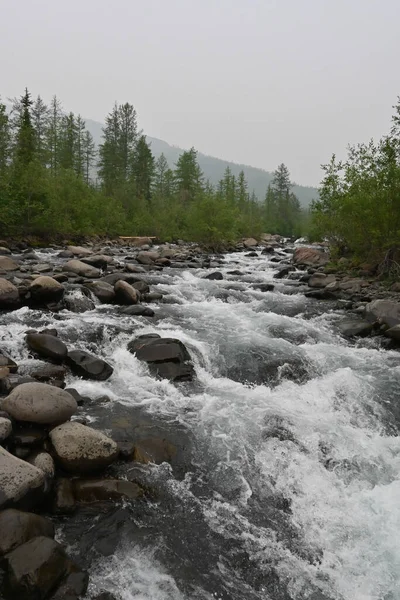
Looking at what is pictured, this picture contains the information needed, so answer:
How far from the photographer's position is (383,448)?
5754 millimetres

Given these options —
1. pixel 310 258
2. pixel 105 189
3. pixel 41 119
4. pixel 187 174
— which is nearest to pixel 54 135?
pixel 41 119

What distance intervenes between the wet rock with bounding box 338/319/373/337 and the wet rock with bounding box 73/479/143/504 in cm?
772

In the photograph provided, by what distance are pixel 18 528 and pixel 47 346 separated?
4.08 m

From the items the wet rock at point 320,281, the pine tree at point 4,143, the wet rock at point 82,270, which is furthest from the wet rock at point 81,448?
the pine tree at point 4,143

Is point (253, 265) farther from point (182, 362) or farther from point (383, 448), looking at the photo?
point (383, 448)

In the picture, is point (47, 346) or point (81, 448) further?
point (47, 346)

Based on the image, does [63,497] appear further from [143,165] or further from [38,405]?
[143,165]

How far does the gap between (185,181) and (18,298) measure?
5105 centimetres

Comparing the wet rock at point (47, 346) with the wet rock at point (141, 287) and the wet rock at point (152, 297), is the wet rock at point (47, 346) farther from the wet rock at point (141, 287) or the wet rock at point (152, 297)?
the wet rock at point (141, 287)

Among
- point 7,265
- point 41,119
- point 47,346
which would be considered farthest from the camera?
point 41,119

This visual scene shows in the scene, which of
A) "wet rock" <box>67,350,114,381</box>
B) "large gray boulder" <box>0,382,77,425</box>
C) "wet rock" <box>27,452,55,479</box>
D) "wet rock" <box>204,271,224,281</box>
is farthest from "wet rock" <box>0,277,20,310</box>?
"wet rock" <box>204,271,224,281</box>

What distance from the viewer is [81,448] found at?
4.49 meters

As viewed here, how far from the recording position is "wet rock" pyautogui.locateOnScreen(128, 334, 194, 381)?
7.36 m

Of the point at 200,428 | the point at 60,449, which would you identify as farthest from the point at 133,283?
the point at 60,449
